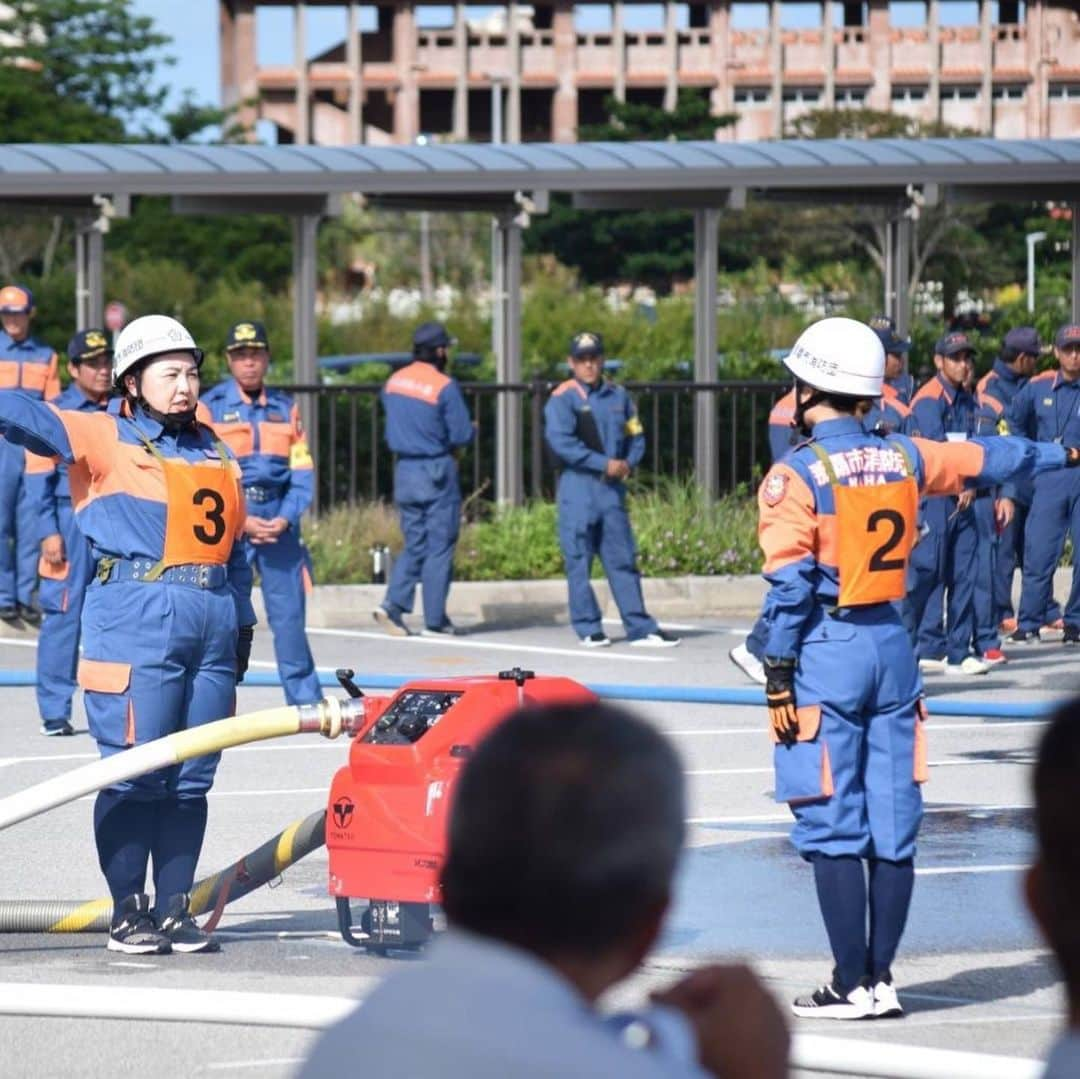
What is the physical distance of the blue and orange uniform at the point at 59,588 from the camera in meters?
11.4

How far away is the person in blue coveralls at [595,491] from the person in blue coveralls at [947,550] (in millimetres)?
2116

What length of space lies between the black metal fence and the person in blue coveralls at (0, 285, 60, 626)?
396cm

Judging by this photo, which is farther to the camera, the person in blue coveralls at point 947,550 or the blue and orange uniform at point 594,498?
the blue and orange uniform at point 594,498

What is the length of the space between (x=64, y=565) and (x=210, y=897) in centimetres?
417

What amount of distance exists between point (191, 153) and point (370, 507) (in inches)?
127

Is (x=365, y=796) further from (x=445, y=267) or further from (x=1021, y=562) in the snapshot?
(x=445, y=267)

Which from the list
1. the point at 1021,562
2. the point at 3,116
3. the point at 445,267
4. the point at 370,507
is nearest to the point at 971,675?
the point at 1021,562

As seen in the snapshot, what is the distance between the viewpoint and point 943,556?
541 inches

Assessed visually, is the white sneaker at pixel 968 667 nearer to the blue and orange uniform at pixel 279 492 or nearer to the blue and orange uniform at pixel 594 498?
the blue and orange uniform at pixel 594 498

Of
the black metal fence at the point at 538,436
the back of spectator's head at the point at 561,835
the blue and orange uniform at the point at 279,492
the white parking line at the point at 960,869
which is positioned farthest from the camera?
the black metal fence at the point at 538,436

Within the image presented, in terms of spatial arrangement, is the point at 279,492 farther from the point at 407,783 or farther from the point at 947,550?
the point at 407,783

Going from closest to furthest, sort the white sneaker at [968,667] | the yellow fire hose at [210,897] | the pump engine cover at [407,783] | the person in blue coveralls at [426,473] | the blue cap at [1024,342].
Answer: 1. the pump engine cover at [407,783]
2. the yellow fire hose at [210,897]
3. the white sneaker at [968,667]
4. the blue cap at [1024,342]
5. the person in blue coveralls at [426,473]

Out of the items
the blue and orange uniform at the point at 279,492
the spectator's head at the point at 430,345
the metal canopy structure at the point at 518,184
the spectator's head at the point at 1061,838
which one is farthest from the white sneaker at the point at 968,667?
the spectator's head at the point at 1061,838

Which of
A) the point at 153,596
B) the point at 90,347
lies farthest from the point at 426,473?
the point at 153,596
